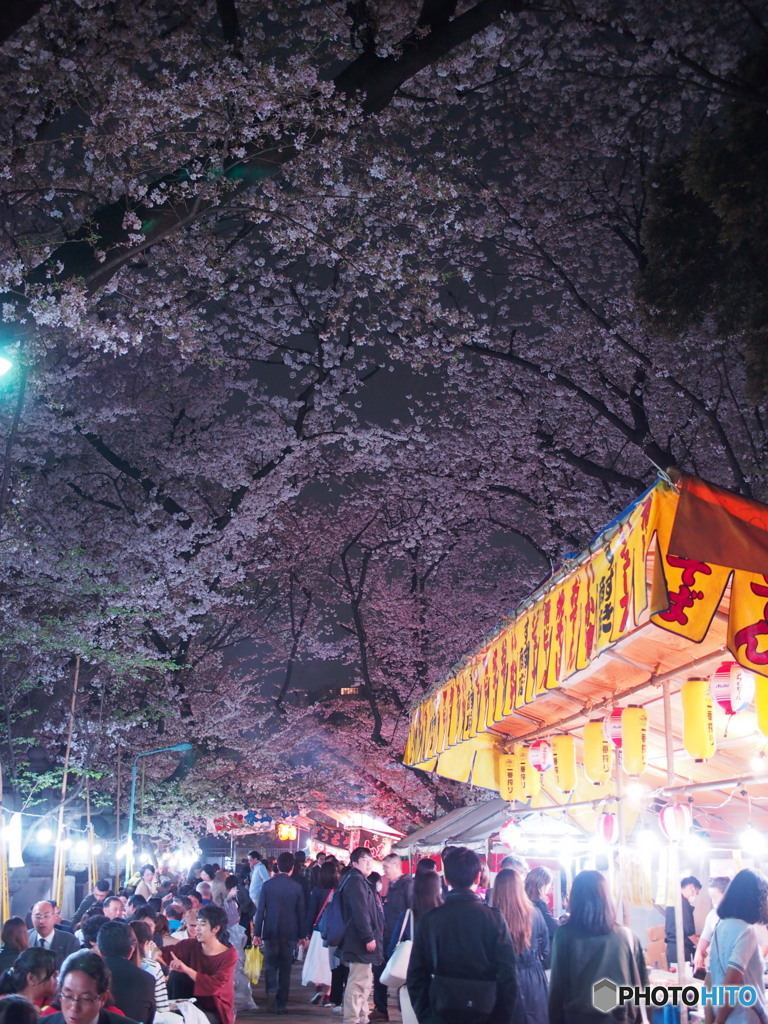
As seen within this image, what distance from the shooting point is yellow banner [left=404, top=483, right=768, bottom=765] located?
519cm

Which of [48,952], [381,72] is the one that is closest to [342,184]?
[381,72]

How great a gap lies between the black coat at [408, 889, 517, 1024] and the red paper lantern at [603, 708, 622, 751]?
4.04 meters

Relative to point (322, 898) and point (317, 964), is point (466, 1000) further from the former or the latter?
point (322, 898)

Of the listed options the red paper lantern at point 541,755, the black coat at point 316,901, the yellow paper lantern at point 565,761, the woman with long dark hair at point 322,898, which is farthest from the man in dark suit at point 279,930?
the yellow paper lantern at point 565,761

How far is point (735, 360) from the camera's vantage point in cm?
1653

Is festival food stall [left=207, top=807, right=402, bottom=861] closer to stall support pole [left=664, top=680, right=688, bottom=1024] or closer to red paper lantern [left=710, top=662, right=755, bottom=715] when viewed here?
stall support pole [left=664, top=680, right=688, bottom=1024]

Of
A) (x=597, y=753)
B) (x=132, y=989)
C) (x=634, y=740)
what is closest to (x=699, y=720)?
(x=634, y=740)

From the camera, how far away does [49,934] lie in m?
7.97

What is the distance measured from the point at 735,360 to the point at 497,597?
16.0 m

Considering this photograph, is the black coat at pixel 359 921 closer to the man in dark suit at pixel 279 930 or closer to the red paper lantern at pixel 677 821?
the man in dark suit at pixel 279 930

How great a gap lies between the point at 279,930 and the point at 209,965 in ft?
18.9

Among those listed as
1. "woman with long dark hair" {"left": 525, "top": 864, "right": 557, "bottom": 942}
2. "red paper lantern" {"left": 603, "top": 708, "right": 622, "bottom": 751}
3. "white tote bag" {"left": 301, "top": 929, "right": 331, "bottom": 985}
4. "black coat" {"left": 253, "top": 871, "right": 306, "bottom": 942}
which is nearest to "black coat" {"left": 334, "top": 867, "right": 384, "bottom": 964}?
"white tote bag" {"left": 301, "top": 929, "right": 331, "bottom": 985}

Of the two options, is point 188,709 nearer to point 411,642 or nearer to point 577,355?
point 411,642

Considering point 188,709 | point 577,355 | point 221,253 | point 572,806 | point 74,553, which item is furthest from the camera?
point 188,709
